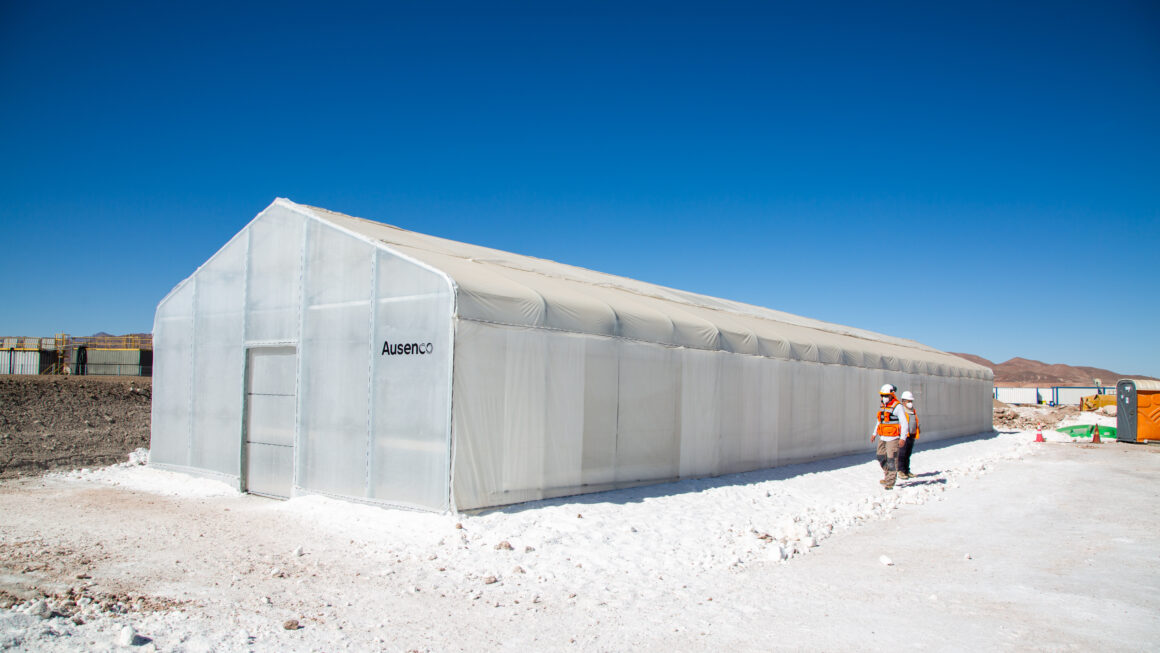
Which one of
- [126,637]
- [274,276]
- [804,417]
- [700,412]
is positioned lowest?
[126,637]

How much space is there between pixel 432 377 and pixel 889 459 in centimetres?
918

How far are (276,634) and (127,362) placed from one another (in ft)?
117

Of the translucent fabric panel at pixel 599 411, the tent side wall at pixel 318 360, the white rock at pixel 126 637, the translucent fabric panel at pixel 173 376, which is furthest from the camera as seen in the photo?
the translucent fabric panel at pixel 173 376

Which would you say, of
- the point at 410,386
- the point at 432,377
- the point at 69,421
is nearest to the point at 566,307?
the point at 432,377

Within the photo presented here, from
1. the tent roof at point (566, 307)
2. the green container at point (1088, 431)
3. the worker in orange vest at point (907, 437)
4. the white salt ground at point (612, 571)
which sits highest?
the tent roof at point (566, 307)

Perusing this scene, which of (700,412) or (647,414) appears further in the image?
(700,412)

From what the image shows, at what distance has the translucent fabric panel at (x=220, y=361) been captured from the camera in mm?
13305

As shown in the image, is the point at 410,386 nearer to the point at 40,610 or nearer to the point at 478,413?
the point at 478,413

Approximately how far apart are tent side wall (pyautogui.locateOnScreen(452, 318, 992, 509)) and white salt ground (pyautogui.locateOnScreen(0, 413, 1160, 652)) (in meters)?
0.56

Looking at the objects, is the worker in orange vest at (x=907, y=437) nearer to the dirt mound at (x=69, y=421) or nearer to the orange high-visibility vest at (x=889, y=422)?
the orange high-visibility vest at (x=889, y=422)

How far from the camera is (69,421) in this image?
22.6m

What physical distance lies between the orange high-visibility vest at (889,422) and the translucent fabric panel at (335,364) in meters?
9.61

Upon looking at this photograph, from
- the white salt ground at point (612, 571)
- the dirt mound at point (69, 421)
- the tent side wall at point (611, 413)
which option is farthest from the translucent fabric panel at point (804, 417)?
the dirt mound at point (69, 421)

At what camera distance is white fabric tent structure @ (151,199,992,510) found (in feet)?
32.1
